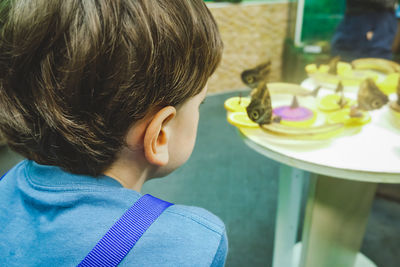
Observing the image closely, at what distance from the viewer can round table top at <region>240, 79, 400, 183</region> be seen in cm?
78

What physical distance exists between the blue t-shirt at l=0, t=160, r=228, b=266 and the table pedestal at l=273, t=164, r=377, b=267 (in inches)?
26.1

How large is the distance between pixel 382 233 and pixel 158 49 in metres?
1.56

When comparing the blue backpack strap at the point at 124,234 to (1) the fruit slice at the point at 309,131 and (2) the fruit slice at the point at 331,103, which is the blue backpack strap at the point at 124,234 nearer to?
(1) the fruit slice at the point at 309,131

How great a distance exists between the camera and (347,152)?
33.4 inches

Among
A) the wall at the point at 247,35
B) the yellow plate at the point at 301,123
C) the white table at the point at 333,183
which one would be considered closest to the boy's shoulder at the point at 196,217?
the white table at the point at 333,183

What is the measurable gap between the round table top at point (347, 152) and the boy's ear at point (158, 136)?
1.40 ft

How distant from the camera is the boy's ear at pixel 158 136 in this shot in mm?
490

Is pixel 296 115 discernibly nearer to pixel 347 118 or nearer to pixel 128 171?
pixel 347 118

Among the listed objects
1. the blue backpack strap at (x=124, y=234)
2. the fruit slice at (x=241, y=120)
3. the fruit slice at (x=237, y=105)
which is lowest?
the fruit slice at (x=237, y=105)

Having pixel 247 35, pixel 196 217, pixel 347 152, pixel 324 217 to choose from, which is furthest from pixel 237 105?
pixel 247 35

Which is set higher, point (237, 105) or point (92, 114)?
point (92, 114)

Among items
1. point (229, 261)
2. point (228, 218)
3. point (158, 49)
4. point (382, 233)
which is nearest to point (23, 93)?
point (158, 49)

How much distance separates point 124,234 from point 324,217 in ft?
2.80

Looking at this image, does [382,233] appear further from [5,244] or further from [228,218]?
[5,244]
